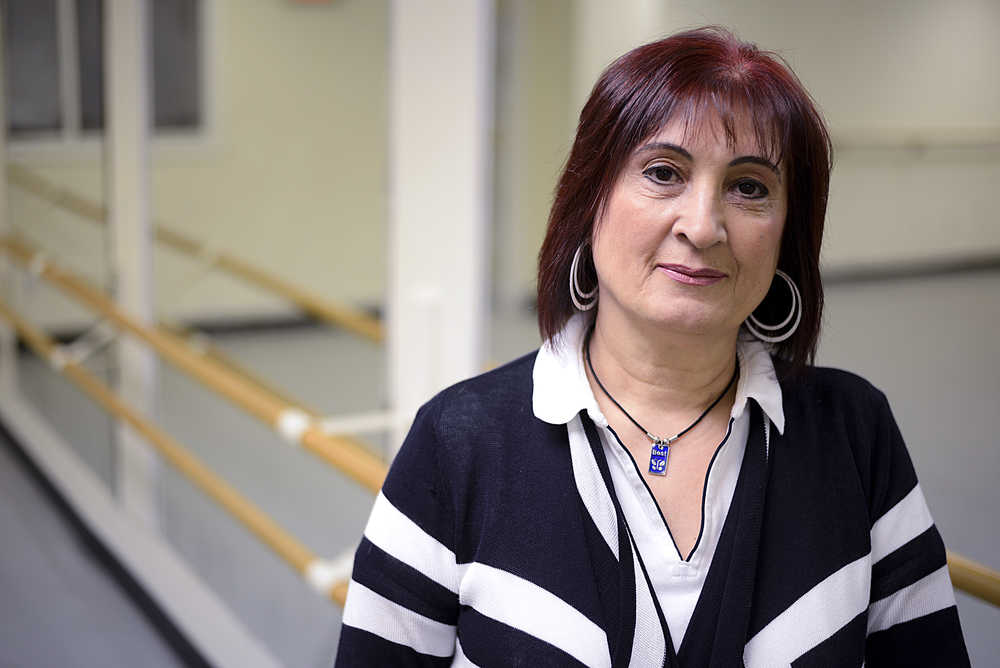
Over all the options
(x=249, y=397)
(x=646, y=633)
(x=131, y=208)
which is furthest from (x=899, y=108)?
(x=131, y=208)

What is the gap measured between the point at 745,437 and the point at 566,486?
0.24 meters

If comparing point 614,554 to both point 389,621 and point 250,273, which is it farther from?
point 250,273

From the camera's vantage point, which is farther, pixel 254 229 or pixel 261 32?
pixel 254 229

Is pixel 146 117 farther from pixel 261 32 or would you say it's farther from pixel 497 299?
pixel 497 299

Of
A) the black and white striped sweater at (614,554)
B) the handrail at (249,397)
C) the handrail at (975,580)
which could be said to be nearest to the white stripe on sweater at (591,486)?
the black and white striped sweater at (614,554)

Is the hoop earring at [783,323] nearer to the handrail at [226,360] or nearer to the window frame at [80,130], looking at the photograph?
the handrail at [226,360]

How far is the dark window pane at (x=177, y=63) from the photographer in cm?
366

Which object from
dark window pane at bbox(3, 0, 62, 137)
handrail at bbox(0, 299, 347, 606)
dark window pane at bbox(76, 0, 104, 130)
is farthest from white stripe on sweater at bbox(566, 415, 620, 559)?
dark window pane at bbox(3, 0, 62, 137)

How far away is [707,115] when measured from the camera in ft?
4.02

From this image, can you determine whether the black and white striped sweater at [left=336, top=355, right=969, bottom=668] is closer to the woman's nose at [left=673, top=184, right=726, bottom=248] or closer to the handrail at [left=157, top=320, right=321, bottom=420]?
the woman's nose at [left=673, top=184, right=726, bottom=248]

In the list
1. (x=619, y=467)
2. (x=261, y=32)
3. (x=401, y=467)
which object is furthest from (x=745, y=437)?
(x=261, y=32)

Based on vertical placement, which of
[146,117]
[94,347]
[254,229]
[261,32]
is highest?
[261,32]

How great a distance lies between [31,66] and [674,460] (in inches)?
177

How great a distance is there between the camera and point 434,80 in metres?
2.46
